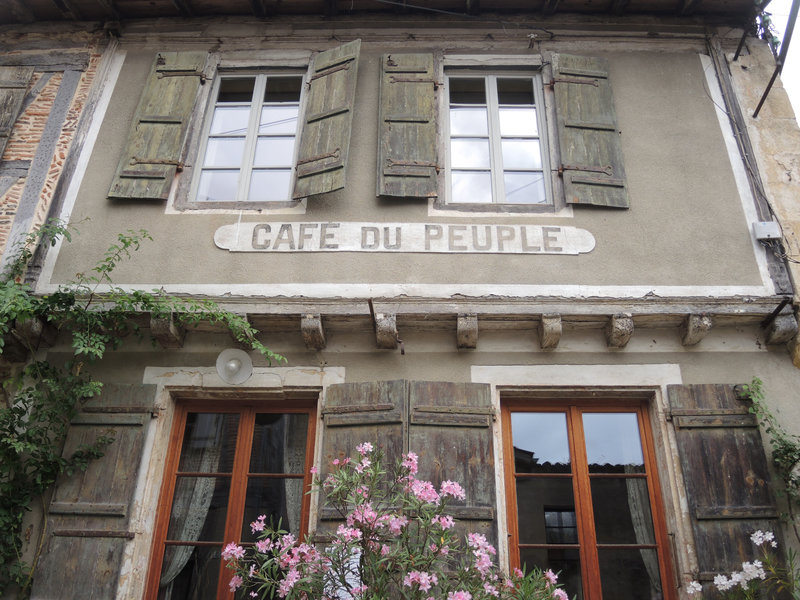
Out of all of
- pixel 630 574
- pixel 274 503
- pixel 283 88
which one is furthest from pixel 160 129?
A: pixel 630 574

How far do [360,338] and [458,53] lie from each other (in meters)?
2.87

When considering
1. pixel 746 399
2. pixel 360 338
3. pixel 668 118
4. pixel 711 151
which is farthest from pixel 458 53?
pixel 746 399

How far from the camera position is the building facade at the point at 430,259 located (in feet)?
14.9

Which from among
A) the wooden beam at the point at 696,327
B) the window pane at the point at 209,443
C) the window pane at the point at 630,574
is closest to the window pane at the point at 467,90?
the wooden beam at the point at 696,327

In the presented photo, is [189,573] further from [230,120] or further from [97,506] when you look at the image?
[230,120]

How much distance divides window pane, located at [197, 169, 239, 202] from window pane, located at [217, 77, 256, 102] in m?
0.87

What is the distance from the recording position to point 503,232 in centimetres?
534

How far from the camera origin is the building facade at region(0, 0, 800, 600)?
14.9 ft

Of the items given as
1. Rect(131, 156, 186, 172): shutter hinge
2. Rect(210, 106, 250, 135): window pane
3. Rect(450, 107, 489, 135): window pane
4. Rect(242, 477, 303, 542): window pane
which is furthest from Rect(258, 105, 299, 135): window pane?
Rect(242, 477, 303, 542): window pane

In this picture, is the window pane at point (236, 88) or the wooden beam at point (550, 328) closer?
the wooden beam at point (550, 328)

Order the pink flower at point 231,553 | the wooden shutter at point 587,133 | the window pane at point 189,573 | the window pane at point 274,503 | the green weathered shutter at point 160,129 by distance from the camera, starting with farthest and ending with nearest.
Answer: the green weathered shutter at point 160,129, the wooden shutter at point 587,133, the window pane at point 274,503, the window pane at point 189,573, the pink flower at point 231,553

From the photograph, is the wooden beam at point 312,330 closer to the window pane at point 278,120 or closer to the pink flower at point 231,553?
the pink flower at point 231,553

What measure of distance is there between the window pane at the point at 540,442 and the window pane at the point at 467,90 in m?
2.89

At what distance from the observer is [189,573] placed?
4.52 m
